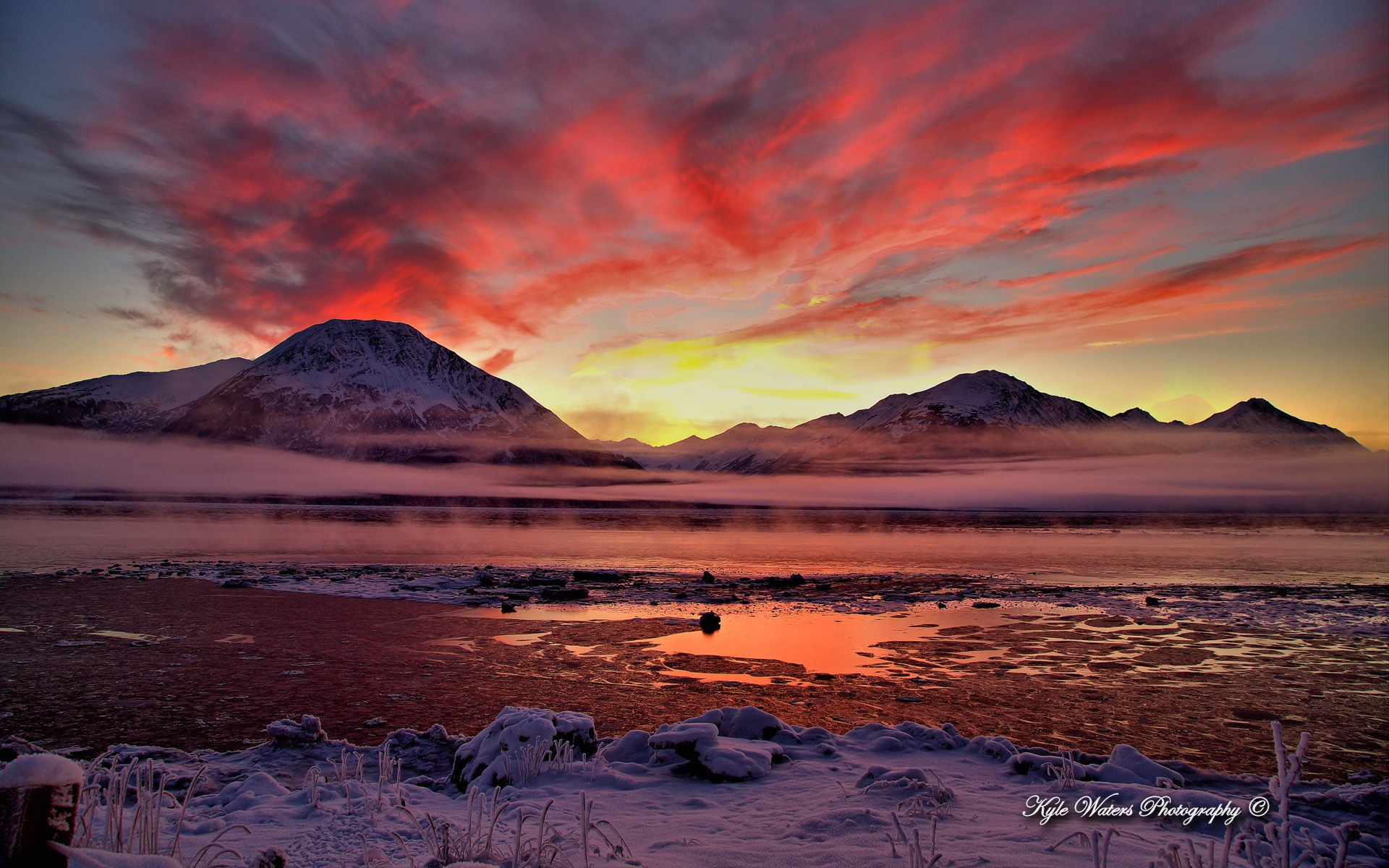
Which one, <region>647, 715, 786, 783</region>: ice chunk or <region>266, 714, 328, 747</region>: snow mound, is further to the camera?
<region>266, 714, 328, 747</region>: snow mound

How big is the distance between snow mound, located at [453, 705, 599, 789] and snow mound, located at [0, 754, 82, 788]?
472 centimetres

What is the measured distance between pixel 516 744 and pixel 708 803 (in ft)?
7.90

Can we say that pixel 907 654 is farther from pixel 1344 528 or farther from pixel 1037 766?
pixel 1344 528

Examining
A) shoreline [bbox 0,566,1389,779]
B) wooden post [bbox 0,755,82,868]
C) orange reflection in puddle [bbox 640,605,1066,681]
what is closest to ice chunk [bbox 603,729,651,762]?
shoreline [bbox 0,566,1389,779]

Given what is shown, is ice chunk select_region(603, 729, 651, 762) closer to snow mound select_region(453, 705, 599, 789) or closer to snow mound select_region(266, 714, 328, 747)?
snow mound select_region(453, 705, 599, 789)

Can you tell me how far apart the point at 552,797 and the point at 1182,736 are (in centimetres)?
952

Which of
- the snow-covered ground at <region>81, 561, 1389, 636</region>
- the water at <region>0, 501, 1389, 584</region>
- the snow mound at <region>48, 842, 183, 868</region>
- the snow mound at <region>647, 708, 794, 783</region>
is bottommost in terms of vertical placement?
the water at <region>0, 501, 1389, 584</region>

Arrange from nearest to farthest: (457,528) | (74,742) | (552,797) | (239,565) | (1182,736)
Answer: (552,797), (74,742), (1182,736), (239,565), (457,528)

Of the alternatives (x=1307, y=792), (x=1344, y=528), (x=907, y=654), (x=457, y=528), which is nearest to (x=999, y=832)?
(x=1307, y=792)

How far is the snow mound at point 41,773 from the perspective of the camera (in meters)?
3.22

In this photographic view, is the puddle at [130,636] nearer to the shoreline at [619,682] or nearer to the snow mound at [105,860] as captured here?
the shoreline at [619,682]

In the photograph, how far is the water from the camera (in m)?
38.5

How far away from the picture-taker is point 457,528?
270 feet

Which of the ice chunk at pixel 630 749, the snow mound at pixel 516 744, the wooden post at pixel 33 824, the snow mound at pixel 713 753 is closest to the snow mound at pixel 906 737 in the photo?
the snow mound at pixel 713 753
